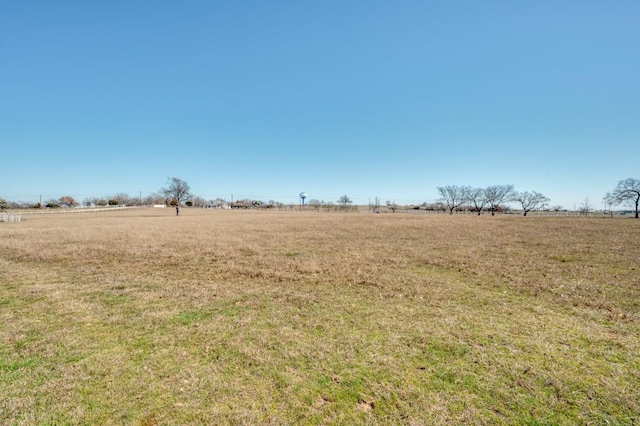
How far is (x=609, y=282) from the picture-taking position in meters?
8.16

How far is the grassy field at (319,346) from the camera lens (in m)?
3.08

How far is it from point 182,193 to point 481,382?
4077 inches

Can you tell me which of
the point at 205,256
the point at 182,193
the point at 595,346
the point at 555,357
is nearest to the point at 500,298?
the point at 595,346

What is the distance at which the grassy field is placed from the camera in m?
3.08

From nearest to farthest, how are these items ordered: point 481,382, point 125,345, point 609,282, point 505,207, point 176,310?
point 481,382
point 125,345
point 176,310
point 609,282
point 505,207

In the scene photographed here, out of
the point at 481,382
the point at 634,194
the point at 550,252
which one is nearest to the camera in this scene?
the point at 481,382

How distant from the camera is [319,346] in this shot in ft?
14.4

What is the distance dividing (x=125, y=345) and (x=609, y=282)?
11893 millimetres

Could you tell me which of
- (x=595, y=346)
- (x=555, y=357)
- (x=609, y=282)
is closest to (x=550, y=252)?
(x=609, y=282)

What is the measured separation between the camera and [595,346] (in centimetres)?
448

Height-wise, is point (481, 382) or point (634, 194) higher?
point (634, 194)

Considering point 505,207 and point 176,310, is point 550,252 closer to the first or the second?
point 176,310

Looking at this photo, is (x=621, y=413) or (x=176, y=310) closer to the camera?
(x=621, y=413)

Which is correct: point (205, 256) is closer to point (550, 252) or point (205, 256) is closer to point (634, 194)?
point (550, 252)
